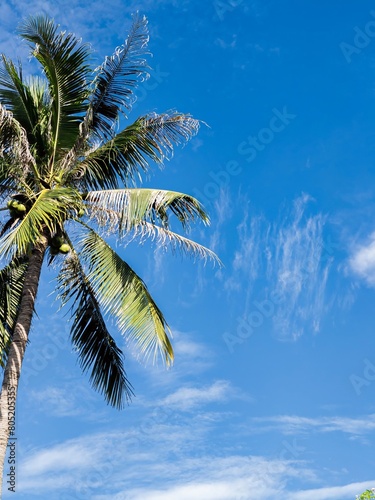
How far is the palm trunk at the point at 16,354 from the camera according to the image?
1046 centimetres

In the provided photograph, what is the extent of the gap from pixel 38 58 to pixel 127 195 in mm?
3057

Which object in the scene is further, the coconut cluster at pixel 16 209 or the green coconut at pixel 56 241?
the green coconut at pixel 56 241

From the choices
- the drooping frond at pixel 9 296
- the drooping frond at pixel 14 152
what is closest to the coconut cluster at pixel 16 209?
the drooping frond at pixel 14 152

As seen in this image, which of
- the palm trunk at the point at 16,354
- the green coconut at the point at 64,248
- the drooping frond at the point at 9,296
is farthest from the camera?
the drooping frond at the point at 9,296

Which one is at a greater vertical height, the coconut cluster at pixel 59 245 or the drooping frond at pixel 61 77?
the drooping frond at pixel 61 77

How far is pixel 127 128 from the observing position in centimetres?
1322

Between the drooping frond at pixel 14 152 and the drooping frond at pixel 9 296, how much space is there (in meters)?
1.96

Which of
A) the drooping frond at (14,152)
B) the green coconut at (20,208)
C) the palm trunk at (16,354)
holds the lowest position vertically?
the palm trunk at (16,354)

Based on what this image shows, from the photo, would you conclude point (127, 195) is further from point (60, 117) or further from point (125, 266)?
point (60, 117)

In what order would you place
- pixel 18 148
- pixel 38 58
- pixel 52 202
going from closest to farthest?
pixel 52 202 → pixel 18 148 → pixel 38 58

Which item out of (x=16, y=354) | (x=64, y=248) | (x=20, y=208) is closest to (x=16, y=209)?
(x=20, y=208)

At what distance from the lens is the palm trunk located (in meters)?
10.5

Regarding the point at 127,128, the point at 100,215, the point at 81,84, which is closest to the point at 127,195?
the point at 100,215

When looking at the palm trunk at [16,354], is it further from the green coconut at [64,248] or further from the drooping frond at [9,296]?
the drooping frond at [9,296]
